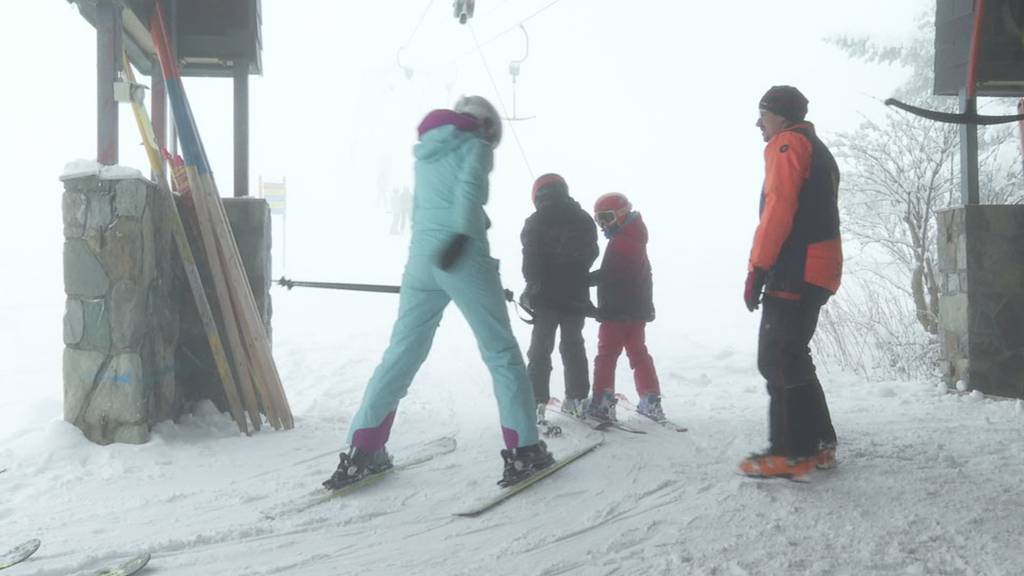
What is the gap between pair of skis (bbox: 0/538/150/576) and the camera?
2.09 metres

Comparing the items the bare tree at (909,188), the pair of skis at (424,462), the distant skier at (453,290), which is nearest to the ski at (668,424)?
the pair of skis at (424,462)

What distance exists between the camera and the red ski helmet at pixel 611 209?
4.31 metres

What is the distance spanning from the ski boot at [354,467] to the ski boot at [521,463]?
522mm

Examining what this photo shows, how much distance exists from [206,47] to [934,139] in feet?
28.7

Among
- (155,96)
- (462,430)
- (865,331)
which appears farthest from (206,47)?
(865,331)

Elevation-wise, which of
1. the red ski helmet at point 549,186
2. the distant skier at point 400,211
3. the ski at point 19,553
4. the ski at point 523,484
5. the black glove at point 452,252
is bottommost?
the ski at point 19,553

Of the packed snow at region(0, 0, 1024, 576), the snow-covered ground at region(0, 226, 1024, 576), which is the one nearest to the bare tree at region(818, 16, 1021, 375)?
the packed snow at region(0, 0, 1024, 576)

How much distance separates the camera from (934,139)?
377 inches

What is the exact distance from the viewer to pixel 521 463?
2959 millimetres

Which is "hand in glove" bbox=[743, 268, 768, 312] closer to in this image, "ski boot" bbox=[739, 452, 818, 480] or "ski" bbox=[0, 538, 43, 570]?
"ski boot" bbox=[739, 452, 818, 480]

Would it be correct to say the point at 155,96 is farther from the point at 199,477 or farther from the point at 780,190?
the point at 780,190

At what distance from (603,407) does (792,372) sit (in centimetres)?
143

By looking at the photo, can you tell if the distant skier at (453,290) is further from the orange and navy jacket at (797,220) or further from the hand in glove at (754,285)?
the orange and navy jacket at (797,220)

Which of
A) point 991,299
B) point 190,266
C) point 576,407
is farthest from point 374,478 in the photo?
point 991,299
